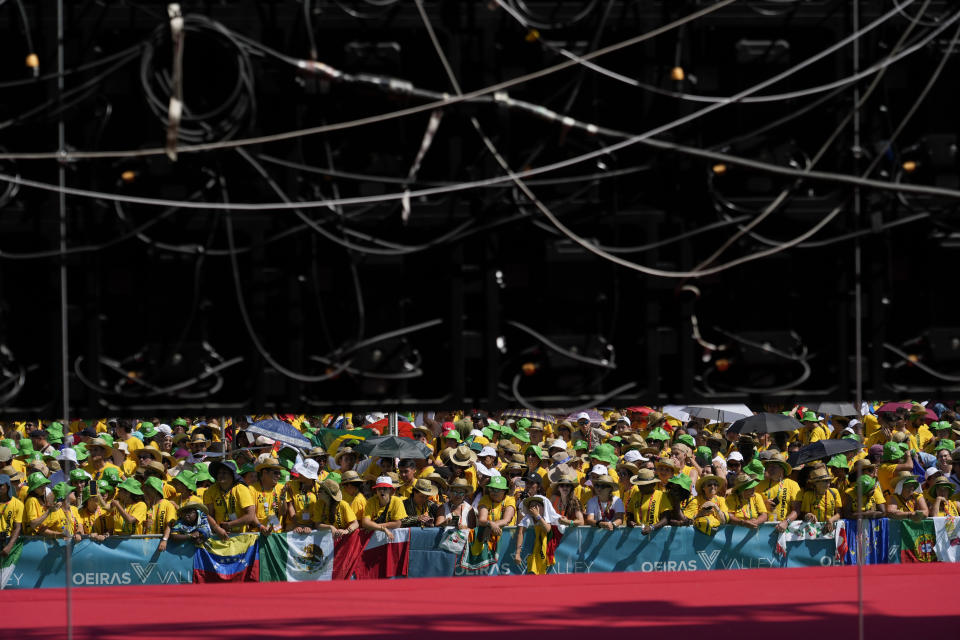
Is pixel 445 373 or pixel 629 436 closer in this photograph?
A: pixel 445 373

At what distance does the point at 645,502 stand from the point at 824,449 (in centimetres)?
248

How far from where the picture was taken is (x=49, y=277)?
7770 millimetres

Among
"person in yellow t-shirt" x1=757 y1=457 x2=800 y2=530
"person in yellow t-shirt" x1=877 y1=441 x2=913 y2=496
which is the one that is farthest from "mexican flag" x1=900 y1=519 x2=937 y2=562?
"person in yellow t-shirt" x1=877 y1=441 x2=913 y2=496

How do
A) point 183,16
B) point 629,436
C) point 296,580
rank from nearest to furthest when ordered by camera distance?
point 183,16
point 296,580
point 629,436

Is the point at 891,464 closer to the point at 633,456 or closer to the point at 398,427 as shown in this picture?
the point at 633,456

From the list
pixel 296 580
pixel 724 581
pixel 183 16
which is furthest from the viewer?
pixel 296 580

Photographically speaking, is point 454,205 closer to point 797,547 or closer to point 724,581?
point 724,581

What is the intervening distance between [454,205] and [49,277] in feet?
7.71

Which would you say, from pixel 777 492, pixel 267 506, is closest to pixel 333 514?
pixel 267 506

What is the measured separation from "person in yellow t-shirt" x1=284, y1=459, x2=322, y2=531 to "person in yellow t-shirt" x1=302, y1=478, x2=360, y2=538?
0.06 meters

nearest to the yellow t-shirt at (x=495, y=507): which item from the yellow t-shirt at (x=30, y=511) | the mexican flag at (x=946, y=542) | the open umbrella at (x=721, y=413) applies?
the mexican flag at (x=946, y=542)

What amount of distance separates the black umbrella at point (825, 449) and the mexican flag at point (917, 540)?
1.41 metres

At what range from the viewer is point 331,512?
→ 39.0 ft

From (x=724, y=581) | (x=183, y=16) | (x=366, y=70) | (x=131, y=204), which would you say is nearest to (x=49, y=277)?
(x=131, y=204)
